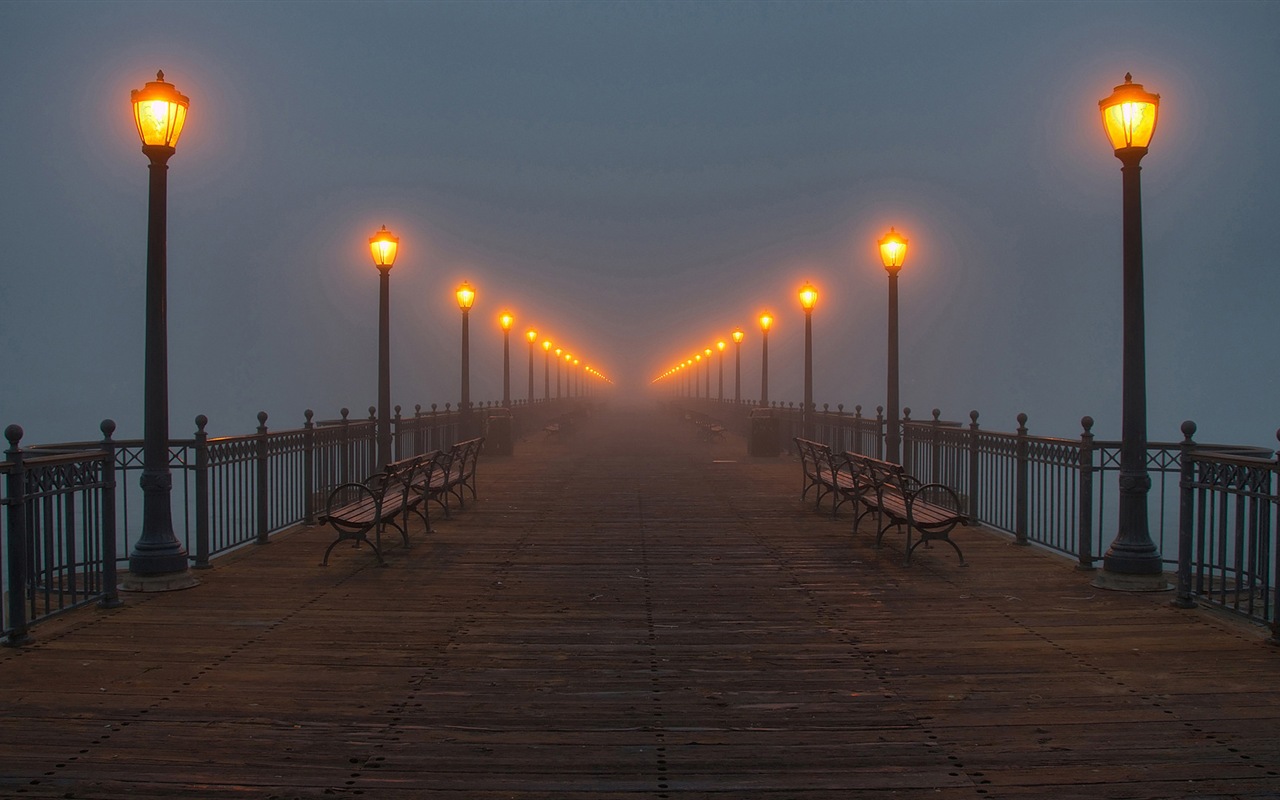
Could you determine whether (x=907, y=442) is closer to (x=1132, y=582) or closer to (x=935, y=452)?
(x=935, y=452)

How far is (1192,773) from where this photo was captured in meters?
4.25

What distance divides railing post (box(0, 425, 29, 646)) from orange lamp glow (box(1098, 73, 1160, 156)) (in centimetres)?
951

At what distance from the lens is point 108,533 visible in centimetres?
747

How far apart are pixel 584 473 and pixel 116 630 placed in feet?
42.9

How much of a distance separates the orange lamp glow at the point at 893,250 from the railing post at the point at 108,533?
12032 mm

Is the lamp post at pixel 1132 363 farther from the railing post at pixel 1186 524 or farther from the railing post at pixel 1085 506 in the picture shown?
the railing post at pixel 1186 524

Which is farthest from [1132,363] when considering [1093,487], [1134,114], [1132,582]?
[1093,487]

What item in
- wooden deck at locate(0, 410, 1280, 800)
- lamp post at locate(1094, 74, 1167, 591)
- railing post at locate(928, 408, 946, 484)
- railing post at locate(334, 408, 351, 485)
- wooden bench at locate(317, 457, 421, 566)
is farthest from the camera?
railing post at locate(334, 408, 351, 485)

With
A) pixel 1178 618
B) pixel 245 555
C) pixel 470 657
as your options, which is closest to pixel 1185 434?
pixel 1178 618

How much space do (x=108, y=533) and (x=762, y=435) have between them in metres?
18.5

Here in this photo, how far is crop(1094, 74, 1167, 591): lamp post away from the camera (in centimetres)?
831

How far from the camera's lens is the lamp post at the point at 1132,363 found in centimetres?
831

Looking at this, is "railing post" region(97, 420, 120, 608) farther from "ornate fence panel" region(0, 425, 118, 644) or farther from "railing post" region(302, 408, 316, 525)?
"railing post" region(302, 408, 316, 525)

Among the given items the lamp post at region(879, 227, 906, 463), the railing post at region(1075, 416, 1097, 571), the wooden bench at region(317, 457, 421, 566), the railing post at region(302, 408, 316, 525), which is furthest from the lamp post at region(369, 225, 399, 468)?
the railing post at region(1075, 416, 1097, 571)
